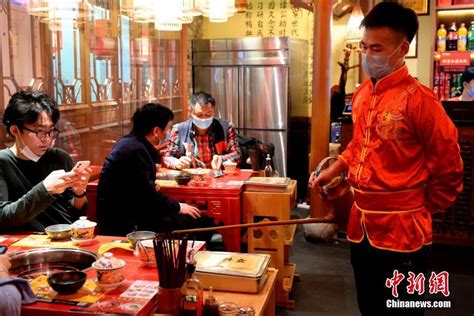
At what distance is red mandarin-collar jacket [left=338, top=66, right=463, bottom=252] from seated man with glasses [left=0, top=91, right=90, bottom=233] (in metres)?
1.24

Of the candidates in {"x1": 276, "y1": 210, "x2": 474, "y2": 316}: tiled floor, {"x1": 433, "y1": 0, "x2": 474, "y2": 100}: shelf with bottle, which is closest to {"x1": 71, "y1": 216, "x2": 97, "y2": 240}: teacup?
{"x1": 276, "y1": 210, "x2": 474, "y2": 316}: tiled floor

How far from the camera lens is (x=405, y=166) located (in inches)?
68.3

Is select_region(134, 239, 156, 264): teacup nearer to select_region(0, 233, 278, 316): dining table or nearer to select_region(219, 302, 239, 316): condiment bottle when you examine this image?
select_region(0, 233, 278, 316): dining table

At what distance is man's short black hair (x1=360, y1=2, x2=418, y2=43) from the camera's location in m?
1.76

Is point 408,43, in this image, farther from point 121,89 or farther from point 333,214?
point 121,89

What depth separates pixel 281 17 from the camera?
6660mm

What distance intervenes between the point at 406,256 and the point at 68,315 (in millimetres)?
1139

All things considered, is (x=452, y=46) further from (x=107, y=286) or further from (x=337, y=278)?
(x=107, y=286)

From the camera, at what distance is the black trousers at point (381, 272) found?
1.76m

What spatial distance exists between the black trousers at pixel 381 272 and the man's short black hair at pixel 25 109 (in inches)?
59.3

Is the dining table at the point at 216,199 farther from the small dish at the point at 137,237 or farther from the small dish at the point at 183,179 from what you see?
the small dish at the point at 137,237

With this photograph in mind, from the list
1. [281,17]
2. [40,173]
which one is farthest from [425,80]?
[40,173]

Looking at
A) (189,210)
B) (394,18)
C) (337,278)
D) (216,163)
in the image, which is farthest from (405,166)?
(216,163)

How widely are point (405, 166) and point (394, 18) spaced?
1.72 ft
